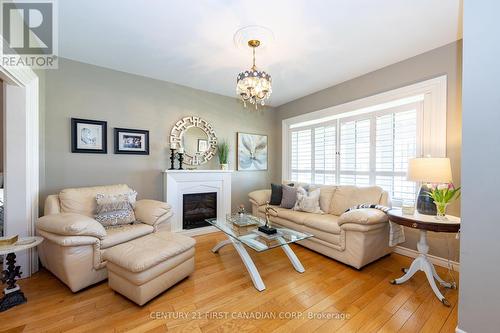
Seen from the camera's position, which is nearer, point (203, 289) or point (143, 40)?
point (203, 289)

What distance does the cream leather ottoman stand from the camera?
1.75 metres

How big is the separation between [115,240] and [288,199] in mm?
2495

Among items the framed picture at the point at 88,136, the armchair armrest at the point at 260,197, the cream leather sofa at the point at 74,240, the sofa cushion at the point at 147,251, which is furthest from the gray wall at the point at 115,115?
the sofa cushion at the point at 147,251

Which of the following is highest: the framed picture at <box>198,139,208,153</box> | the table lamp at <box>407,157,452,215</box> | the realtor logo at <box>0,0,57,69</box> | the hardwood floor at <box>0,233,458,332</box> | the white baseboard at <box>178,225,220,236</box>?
the realtor logo at <box>0,0,57,69</box>

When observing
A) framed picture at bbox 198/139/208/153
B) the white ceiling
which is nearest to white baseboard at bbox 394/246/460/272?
the white ceiling

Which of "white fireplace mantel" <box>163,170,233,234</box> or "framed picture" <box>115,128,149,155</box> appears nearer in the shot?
"framed picture" <box>115,128,149,155</box>

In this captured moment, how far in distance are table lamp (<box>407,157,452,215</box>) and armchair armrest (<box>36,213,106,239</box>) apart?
3.24 metres

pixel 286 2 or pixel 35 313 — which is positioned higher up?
pixel 286 2

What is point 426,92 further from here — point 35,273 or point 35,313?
point 35,273

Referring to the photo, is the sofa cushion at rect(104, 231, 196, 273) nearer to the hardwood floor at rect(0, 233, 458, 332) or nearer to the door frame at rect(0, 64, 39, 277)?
the hardwood floor at rect(0, 233, 458, 332)

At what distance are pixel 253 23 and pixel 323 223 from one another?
2.42 meters

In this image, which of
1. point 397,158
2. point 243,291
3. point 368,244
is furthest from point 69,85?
point 397,158

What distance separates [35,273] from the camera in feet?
7.48

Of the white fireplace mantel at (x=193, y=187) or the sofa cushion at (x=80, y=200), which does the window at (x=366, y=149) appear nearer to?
the white fireplace mantel at (x=193, y=187)
